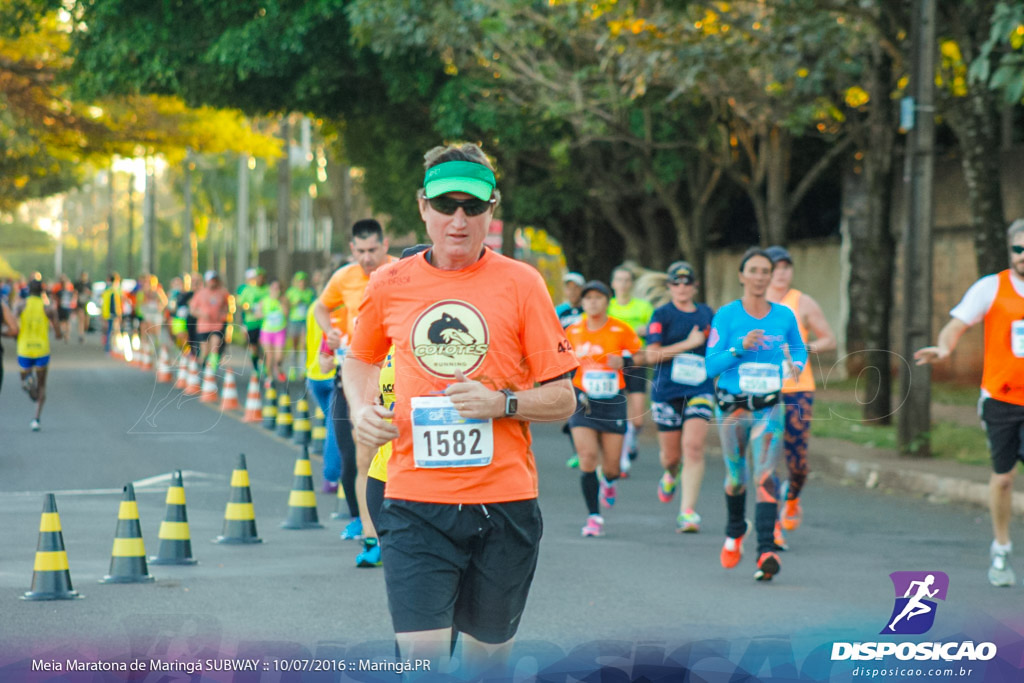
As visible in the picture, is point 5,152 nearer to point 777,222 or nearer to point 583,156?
point 583,156

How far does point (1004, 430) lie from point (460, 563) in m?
4.61

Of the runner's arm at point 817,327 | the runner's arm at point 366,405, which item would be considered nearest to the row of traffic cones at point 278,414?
the runner's arm at point 817,327

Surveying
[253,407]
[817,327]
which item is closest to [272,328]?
[253,407]

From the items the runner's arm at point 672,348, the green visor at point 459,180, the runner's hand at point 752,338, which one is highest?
the green visor at point 459,180

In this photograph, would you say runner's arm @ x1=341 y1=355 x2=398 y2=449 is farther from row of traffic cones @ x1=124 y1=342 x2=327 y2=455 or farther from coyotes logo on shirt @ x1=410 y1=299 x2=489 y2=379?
row of traffic cones @ x1=124 y1=342 x2=327 y2=455

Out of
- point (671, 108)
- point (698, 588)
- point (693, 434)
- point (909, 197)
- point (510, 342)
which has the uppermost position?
point (671, 108)

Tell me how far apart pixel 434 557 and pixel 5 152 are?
35.2m

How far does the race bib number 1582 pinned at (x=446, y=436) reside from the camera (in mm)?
4141

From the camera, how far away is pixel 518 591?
4316 millimetres

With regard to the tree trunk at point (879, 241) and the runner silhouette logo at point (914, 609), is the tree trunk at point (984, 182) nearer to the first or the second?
the tree trunk at point (879, 241)

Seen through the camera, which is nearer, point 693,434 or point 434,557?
point 434,557

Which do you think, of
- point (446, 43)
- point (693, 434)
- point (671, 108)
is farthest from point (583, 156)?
point (693, 434)

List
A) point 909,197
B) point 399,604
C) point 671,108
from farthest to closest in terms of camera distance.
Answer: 1. point 671,108
2. point 909,197
3. point 399,604

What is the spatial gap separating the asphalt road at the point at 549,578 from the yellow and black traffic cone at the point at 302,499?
15 cm
